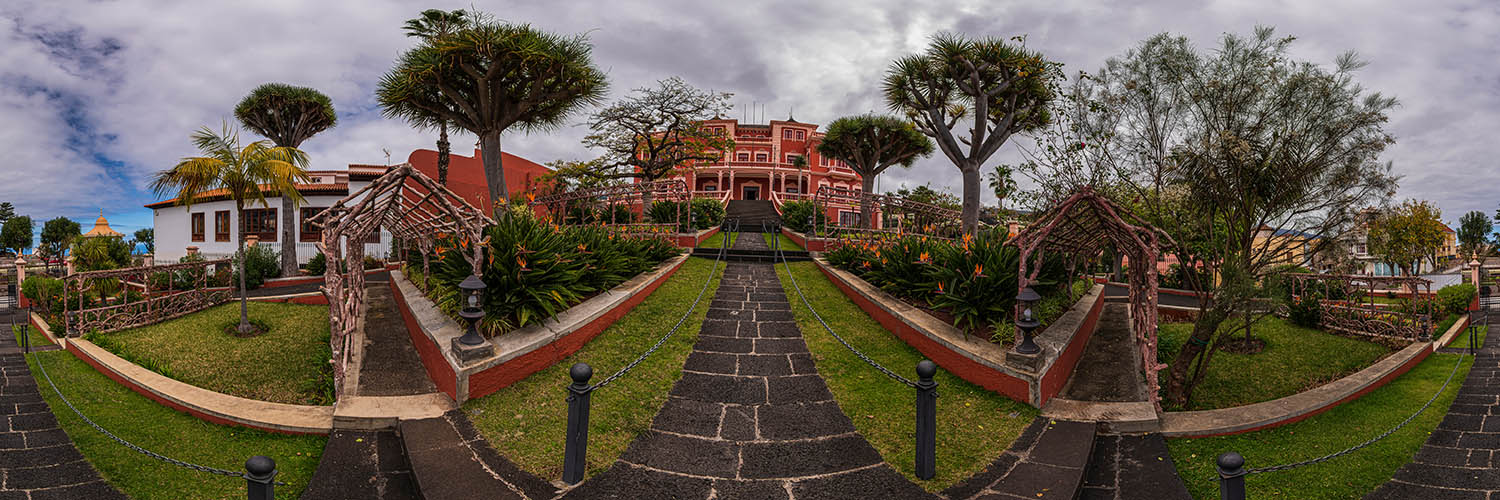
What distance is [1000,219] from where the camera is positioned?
13398 millimetres

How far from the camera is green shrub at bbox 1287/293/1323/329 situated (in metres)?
9.50

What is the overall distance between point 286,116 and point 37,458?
52.9 feet

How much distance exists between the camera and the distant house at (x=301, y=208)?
18.4 metres

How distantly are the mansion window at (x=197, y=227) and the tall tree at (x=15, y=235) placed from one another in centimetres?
3003

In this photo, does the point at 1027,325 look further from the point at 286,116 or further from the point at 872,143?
the point at 286,116

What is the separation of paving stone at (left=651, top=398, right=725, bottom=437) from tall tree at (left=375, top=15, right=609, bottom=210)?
766cm

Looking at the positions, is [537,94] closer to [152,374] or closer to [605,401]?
[152,374]

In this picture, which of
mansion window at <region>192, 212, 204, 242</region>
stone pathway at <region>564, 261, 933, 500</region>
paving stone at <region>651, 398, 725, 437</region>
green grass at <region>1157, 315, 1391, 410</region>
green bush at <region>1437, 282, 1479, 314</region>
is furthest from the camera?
mansion window at <region>192, 212, 204, 242</region>

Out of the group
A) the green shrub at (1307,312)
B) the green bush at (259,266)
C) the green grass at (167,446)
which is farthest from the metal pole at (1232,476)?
the green bush at (259,266)

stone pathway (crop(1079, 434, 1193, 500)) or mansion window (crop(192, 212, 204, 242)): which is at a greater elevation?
mansion window (crop(192, 212, 204, 242))

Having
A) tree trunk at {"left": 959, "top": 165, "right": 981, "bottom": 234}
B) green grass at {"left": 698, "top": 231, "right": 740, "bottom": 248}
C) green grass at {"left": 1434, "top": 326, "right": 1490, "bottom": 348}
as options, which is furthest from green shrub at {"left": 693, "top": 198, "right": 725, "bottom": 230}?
green grass at {"left": 1434, "top": 326, "right": 1490, "bottom": 348}

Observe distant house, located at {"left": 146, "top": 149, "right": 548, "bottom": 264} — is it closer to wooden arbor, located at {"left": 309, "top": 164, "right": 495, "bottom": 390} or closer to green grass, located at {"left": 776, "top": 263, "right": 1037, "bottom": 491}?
wooden arbor, located at {"left": 309, "top": 164, "right": 495, "bottom": 390}

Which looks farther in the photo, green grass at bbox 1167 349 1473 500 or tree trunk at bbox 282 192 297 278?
tree trunk at bbox 282 192 297 278

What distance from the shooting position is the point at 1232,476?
2629 mm
